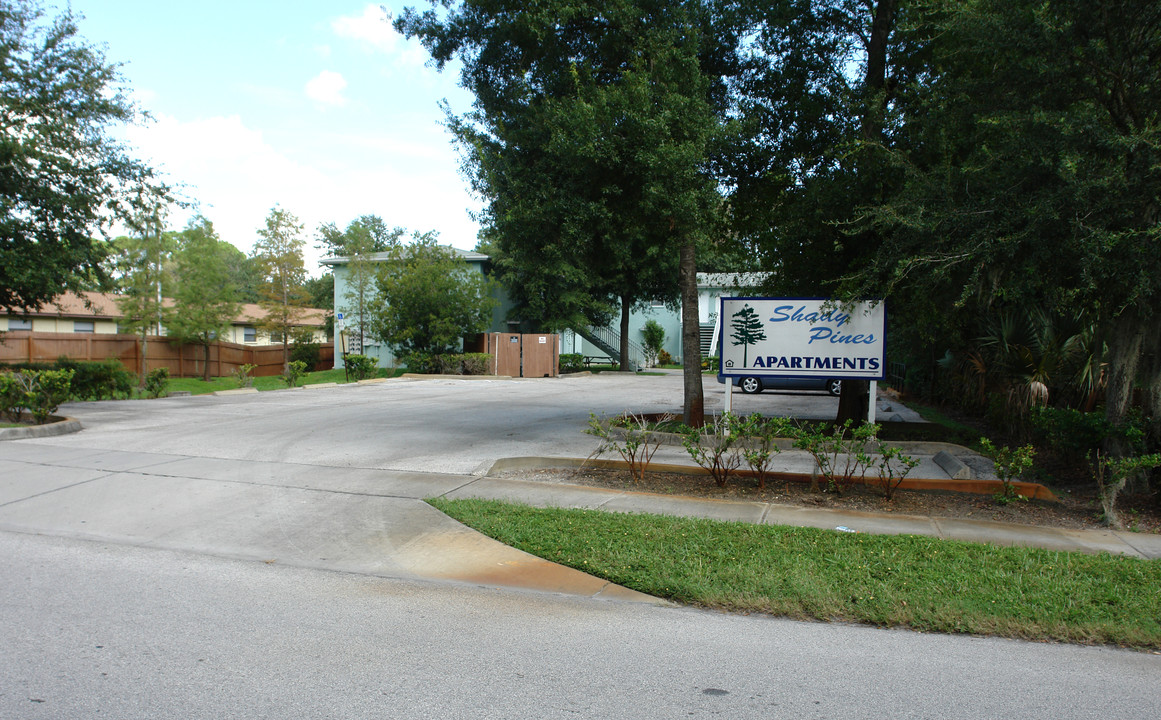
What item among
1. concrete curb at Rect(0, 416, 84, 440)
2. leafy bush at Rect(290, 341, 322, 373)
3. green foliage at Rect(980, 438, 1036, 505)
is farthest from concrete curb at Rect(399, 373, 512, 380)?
green foliage at Rect(980, 438, 1036, 505)

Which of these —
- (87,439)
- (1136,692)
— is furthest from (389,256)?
(1136,692)

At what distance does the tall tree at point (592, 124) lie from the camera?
398 inches

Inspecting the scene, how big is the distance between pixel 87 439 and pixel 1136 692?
43.4 feet

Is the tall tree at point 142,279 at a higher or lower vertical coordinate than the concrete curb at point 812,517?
higher

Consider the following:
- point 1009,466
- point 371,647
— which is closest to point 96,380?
point 371,647

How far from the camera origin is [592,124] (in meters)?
9.95

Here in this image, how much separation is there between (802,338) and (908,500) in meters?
3.55

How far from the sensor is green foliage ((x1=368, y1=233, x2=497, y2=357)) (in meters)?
31.1

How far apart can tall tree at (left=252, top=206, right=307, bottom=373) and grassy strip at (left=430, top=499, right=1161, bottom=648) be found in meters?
30.5

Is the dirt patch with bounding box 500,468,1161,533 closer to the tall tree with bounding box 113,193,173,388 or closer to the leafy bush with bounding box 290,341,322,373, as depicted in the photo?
the tall tree with bounding box 113,193,173,388

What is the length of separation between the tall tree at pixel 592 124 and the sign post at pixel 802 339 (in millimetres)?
883

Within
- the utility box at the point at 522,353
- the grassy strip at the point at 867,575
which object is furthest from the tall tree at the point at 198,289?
the grassy strip at the point at 867,575

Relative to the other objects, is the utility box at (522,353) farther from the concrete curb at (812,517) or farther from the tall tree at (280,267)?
the concrete curb at (812,517)

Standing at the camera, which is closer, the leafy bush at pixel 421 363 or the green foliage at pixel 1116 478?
the green foliage at pixel 1116 478
